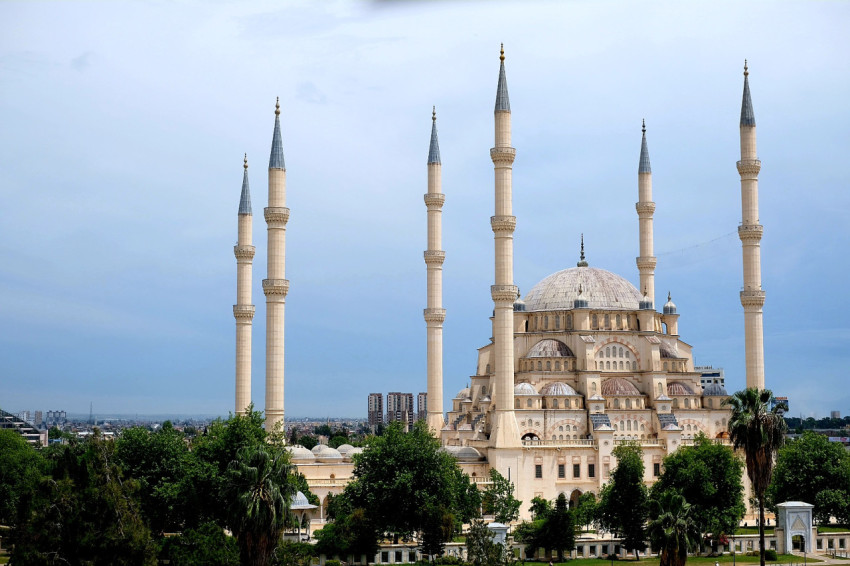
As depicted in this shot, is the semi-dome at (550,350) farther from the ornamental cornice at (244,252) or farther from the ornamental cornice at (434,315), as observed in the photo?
the ornamental cornice at (244,252)

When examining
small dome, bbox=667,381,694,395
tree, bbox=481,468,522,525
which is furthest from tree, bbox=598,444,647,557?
small dome, bbox=667,381,694,395

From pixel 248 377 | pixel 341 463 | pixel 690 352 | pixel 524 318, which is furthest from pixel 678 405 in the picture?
pixel 248 377

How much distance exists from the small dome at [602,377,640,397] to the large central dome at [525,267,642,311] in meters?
5.66

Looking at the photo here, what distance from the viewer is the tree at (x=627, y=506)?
2044 inches

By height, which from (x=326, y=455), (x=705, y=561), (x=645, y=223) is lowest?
(x=705, y=561)

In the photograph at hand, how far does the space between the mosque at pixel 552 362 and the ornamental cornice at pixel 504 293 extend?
88 mm

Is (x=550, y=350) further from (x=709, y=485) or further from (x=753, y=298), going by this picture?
(x=709, y=485)

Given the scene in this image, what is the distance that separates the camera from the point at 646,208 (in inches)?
3113

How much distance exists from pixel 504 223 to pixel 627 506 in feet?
60.1

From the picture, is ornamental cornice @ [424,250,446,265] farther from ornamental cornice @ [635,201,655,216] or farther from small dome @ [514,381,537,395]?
ornamental cornice @ [635,201,655,216]

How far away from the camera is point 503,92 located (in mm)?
64500

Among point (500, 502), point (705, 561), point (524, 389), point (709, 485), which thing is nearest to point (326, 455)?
point (524, 389)

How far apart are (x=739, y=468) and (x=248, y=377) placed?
29.3m

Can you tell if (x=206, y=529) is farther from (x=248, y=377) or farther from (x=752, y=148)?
(x=752, y=148)
